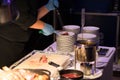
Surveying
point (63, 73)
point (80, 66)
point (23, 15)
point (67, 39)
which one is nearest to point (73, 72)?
point (63, 73)

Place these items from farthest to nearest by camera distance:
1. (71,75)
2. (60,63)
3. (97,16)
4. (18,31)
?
1. (97,16)
2. (18,31)
3. (60,63)
4. (71,75)

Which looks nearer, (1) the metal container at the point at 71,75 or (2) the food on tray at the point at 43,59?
(1) the metal container at the point at 71,75

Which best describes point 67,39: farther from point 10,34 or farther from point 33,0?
point 33,0

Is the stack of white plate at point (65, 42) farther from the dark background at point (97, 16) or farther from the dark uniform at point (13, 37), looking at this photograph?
the dark background at point (97, 16)

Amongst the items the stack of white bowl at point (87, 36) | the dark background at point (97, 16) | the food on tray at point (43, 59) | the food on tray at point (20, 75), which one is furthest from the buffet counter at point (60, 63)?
the dark background at point (97, 16)

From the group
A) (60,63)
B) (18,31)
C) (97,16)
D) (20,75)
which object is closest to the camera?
(20,75)

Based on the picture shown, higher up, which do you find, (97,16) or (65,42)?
(97,16)

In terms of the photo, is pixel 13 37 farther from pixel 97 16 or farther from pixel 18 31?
pixel 97 16

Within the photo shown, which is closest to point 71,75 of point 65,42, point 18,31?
point 65,42

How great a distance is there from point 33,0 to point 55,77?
161 centimetres

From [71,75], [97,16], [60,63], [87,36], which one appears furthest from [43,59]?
[97,16]

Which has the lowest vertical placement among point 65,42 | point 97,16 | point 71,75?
point 71,75

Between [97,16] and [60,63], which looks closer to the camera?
[60,63]

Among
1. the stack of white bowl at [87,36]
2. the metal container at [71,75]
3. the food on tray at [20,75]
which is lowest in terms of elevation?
the metal container at [71,75]
